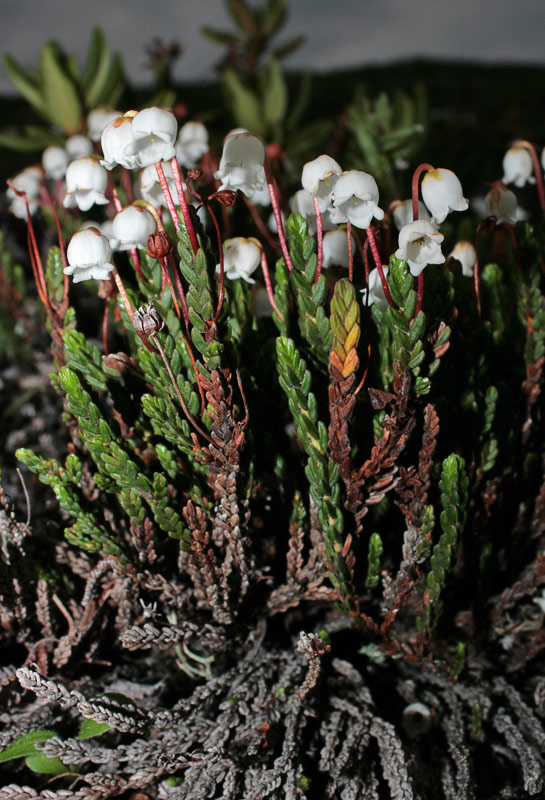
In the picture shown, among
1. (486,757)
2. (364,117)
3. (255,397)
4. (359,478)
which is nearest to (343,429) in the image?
(359,478)

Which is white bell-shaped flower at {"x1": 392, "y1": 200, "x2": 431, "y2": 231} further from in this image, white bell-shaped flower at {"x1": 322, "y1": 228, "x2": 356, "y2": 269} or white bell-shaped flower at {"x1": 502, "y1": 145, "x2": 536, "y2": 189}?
white bell-shaped flower at {"x1": 502, "y1": 145, "x2": 536, "y2": 189}

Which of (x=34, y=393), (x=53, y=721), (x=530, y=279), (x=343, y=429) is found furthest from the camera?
(x=34, y=393)

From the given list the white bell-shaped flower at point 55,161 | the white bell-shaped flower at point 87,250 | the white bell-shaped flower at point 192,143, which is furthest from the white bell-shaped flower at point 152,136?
the white bell-shaped flower at point 55,161

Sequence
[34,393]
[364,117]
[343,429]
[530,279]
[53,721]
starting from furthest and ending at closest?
1. [364,117]
2. [34,393]
3. [530,279]
4. [53,721]
5. [343,429]

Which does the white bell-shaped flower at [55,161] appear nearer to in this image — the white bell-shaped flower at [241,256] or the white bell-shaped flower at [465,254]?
the white bell-shaped flower at [241,256]

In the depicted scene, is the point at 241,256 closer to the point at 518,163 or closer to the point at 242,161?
the point at 242,161

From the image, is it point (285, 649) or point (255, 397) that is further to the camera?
point (285, 649)

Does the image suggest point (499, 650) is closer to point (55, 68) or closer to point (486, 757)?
point (486, 757)
